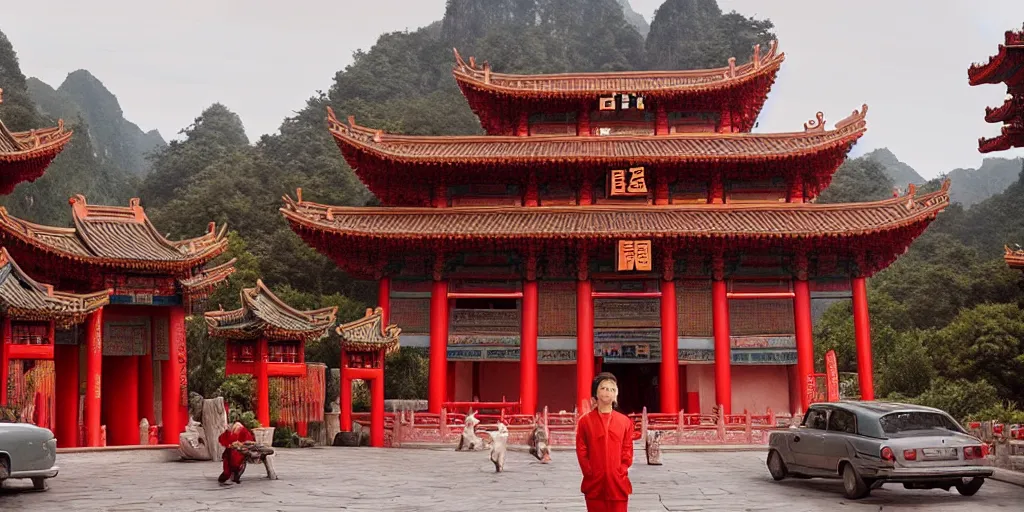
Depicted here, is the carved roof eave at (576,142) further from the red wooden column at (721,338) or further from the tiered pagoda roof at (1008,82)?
the tiered pagoda roof at (1008,82)

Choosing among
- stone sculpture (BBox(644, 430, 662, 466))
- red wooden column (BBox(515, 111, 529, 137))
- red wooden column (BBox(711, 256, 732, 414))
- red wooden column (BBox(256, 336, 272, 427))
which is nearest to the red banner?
red wooden column (BBox(711, 256, 732, 414))

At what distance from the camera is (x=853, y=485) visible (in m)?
12.7

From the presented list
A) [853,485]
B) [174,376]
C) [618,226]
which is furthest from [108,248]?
[853,485]

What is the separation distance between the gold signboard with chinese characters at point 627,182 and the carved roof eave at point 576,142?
0.50m

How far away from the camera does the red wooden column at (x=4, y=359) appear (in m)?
19.1

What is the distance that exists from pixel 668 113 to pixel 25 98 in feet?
172

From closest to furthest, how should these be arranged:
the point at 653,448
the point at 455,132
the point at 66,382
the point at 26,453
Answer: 1. the point at 26,453
2. the point at 653,448
3. the point at 66,382
4. the point at 455,132

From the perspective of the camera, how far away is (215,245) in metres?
24.8

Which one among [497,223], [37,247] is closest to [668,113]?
[497,223]

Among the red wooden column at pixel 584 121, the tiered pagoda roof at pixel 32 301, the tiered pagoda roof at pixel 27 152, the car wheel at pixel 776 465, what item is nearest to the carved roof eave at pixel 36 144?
the tiered pagoda roof at pixel 27 152

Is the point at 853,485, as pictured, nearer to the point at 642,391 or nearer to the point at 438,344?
the point at 438,344

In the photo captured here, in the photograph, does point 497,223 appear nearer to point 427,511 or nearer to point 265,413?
point 265,413

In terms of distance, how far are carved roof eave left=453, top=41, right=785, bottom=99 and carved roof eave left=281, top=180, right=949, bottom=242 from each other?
4.25m

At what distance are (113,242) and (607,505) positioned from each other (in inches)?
786
